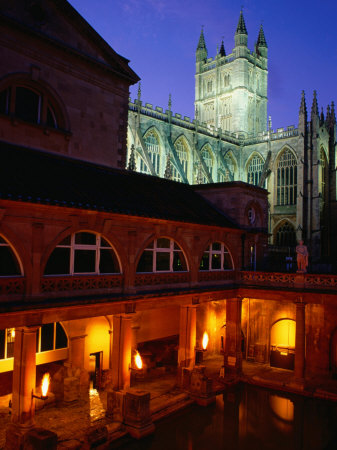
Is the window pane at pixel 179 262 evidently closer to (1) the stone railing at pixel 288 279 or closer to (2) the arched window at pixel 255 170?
(1) the stone railing at pixel 288 279

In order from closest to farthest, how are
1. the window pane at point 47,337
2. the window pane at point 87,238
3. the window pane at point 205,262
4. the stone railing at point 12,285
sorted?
the stone railing at point 12,285, the window pane at point 87,238, the window pane at point 47,337, the window pane at point 205,262

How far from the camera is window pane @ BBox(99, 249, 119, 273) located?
57.2ft

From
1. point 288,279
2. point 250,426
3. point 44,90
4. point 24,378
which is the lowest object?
point 250,426

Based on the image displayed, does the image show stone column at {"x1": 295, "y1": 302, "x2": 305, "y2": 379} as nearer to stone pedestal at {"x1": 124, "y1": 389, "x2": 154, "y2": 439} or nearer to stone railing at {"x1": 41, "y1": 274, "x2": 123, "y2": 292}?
stone pedestal at {"x1": 124, "y1": 389, "x2": 154, "y2": 439}

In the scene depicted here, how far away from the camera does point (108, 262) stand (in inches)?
691

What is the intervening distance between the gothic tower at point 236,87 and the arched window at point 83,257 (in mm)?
59301

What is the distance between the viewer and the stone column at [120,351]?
17.4m

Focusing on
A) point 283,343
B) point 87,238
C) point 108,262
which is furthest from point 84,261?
point 283,343

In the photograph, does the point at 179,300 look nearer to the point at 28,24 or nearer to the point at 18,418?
the point at 18,418

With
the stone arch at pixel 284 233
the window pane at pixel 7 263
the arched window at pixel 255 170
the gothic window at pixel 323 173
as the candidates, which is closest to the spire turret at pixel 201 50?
the arched window at pixel 255 170

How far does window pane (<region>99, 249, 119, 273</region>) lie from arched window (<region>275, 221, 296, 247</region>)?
137ft

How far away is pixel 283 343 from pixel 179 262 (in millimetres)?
9621

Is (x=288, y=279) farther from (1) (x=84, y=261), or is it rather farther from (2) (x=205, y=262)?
(1) (x=84, y=261)

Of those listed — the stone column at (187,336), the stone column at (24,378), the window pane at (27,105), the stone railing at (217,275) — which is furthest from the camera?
the stone railing at (217,275)
